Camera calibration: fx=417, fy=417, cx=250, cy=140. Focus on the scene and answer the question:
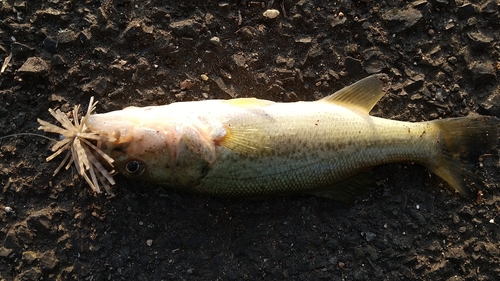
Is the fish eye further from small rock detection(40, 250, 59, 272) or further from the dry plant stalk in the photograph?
small rock detection(40, 250, 59, 272)

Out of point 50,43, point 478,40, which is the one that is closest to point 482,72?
point 478,40

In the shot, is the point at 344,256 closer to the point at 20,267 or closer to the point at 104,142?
the point at 104,142

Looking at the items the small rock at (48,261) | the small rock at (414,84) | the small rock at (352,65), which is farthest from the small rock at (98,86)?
the small rock at (414,84)

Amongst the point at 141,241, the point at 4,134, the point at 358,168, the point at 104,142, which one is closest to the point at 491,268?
the point at 358,168

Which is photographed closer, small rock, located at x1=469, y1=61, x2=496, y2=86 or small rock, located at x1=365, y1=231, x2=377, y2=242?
small rock, located at x1=365, y1=231, x2=377, y2=242

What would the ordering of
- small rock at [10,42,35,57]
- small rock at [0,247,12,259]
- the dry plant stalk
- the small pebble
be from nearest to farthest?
1. the dry plant stalk
2. small rock at [0,247,12,259]
3. small rock at [10,42,35,57]
4. the small pebble

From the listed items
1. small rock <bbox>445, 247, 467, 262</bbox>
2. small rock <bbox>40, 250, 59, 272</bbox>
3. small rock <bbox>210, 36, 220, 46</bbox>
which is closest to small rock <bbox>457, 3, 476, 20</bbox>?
small rock <bbox>445, 247, 467, 262</bbox>

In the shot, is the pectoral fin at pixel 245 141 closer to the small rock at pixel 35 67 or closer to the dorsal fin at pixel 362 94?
the dorsal fin at pixel 362 94
